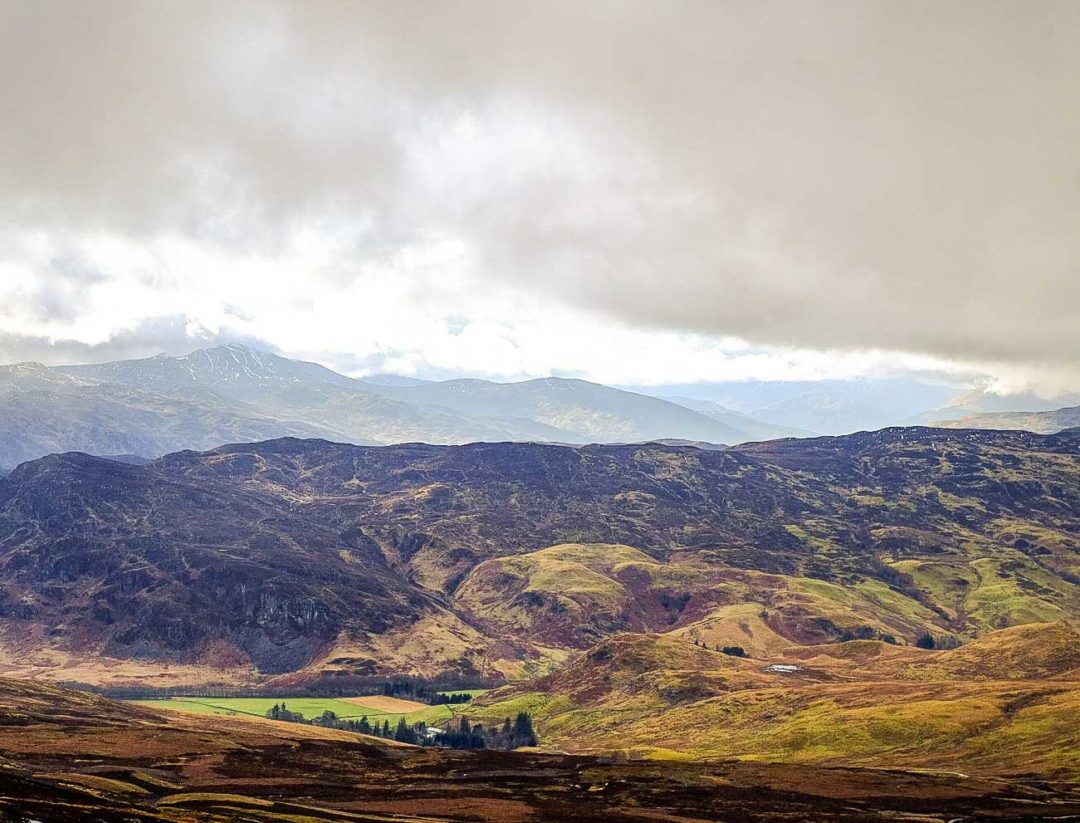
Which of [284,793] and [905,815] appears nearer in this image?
[905,815]

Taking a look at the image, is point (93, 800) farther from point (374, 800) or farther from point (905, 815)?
point (905, 815)

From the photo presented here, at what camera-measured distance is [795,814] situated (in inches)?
7274

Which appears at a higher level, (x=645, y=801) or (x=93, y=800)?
(x=93, y=800)

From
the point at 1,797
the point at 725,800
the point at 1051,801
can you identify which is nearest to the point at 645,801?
the point at 725,800

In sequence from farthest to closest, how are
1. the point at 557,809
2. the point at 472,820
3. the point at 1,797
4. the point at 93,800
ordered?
the point at 557,809 → the point at 472,820 → the point at 93,800 → the point at 1,797

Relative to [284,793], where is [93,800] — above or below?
above

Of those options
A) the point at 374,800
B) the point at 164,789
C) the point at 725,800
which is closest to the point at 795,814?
the point at 725,800

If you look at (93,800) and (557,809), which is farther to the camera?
(557,809)

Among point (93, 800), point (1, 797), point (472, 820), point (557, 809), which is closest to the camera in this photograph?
point (1, 797)

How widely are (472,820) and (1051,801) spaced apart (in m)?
114

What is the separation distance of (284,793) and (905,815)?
119767 mm

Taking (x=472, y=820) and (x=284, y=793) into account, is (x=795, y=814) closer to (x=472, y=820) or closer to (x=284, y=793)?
(x=472, y=820)

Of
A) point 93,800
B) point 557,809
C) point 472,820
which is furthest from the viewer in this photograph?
point 557,809

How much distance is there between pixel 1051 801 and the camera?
628 feet
